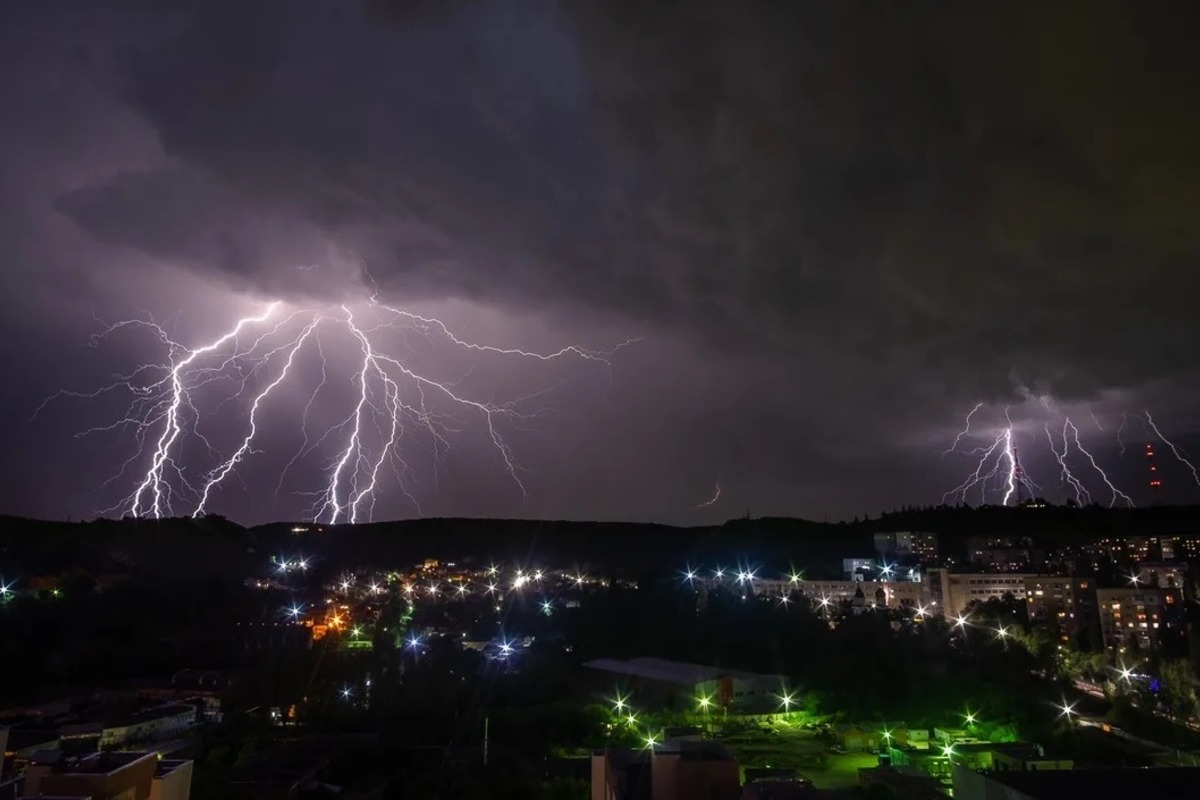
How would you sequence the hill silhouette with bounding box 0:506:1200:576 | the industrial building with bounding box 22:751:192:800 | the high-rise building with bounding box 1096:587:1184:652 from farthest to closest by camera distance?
1. the hill silhouette with bounding box 0:506:1200:576
2. the high-rise building with bounding box 1096:587:1184:652
3. the industrial building with bounding box 22:751:192:800

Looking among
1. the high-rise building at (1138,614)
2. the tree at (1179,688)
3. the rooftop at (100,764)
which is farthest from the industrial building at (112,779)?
the high-rise building at (1138,614)

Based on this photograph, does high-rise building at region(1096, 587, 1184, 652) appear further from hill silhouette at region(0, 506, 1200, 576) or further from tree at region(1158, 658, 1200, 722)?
hill silhouette at region(0, 506, 1200, 576)

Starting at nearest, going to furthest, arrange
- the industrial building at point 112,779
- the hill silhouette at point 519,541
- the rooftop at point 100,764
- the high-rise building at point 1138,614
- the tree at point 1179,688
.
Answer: the industrial building at point 112,779
the rooftop at point 100,764
the tree at point 1179,688
the high-rise building at point 1138,614
the hill silhouette at point 519,541

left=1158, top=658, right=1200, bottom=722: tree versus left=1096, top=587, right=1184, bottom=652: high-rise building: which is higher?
left=1096, top=587, right=1184, bottom=652: high-rise building

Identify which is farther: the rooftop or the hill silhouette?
the hill silhouette

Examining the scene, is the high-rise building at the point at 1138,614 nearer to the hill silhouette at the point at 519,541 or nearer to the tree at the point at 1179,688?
the tree at the point at 1179,688

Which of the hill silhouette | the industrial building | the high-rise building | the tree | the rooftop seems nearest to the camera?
the industrial building

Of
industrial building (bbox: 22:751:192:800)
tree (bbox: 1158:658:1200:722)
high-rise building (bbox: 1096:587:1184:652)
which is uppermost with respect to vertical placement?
industrial building (bbox: 22:751:192:800)

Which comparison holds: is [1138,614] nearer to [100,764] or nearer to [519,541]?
[100,764]

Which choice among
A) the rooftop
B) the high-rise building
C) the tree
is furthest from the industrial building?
the high-rise building

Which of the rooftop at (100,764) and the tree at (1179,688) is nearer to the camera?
the rooftop at (100,764)

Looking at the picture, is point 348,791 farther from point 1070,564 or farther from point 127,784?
point 1070,564

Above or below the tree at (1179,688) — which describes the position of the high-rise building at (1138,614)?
above

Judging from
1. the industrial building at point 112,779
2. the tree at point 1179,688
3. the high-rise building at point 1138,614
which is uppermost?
the industrial building at point 112,779
